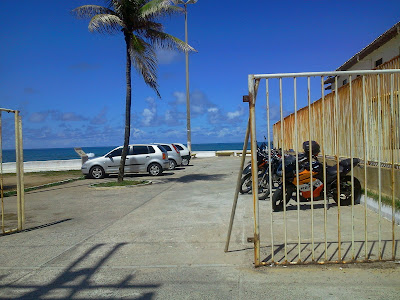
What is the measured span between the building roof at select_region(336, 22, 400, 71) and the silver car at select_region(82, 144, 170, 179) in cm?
1056

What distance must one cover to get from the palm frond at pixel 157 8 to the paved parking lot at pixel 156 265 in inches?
309

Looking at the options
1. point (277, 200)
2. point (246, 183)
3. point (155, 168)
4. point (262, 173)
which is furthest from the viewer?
point (155, 168)

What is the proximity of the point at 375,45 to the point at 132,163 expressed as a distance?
40.4 ft

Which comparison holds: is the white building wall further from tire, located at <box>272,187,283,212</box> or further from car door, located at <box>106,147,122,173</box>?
car door, located at <box>106,147,122,173</box>

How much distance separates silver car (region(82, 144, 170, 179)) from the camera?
18.2 metres

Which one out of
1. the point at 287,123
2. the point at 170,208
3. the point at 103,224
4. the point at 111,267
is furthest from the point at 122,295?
the point at 287,123

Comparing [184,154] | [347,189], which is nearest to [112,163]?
[184,154]

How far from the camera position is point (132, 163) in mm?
18484

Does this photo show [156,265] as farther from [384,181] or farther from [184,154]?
[184,154]

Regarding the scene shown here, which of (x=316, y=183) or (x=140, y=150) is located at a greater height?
(x=140, y=150)

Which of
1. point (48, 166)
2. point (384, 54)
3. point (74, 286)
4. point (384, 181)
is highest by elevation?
point (384, 54)

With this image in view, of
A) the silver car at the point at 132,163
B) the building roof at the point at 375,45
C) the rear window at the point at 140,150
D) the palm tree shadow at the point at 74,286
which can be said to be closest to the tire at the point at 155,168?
the silver car at the point at 132,163

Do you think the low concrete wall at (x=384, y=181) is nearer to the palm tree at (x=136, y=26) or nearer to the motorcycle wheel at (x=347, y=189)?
the motorcycle wheel at (x=347, y=189)

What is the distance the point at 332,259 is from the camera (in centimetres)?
490
